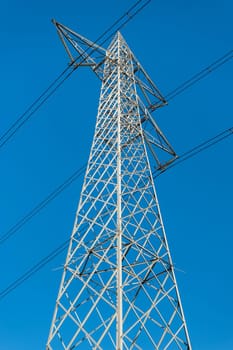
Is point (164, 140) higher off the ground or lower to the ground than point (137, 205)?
higher

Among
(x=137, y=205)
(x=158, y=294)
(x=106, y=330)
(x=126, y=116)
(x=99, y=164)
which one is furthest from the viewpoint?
(x=126, y=116)

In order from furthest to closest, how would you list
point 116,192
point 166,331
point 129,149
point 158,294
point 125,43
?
point 125,43 < point 129,149 < point 116,192 < point 158,294 < point 166,331

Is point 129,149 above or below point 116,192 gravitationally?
above

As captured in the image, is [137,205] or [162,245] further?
[137,205]

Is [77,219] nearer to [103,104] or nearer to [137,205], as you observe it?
[137,205]

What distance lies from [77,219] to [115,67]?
23.8ft

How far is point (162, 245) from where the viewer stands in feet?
29.0

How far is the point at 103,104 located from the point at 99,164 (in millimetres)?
3158

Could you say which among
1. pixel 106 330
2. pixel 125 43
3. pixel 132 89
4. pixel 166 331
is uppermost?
pixel 125 43

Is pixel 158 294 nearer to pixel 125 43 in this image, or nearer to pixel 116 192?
pixel 116 192

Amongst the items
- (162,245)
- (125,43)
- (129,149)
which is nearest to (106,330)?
(162,245)

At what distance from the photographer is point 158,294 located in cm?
805

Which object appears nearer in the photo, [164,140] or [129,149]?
[129,149]

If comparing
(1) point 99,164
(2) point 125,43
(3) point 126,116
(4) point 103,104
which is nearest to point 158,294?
(1) point 99,164
